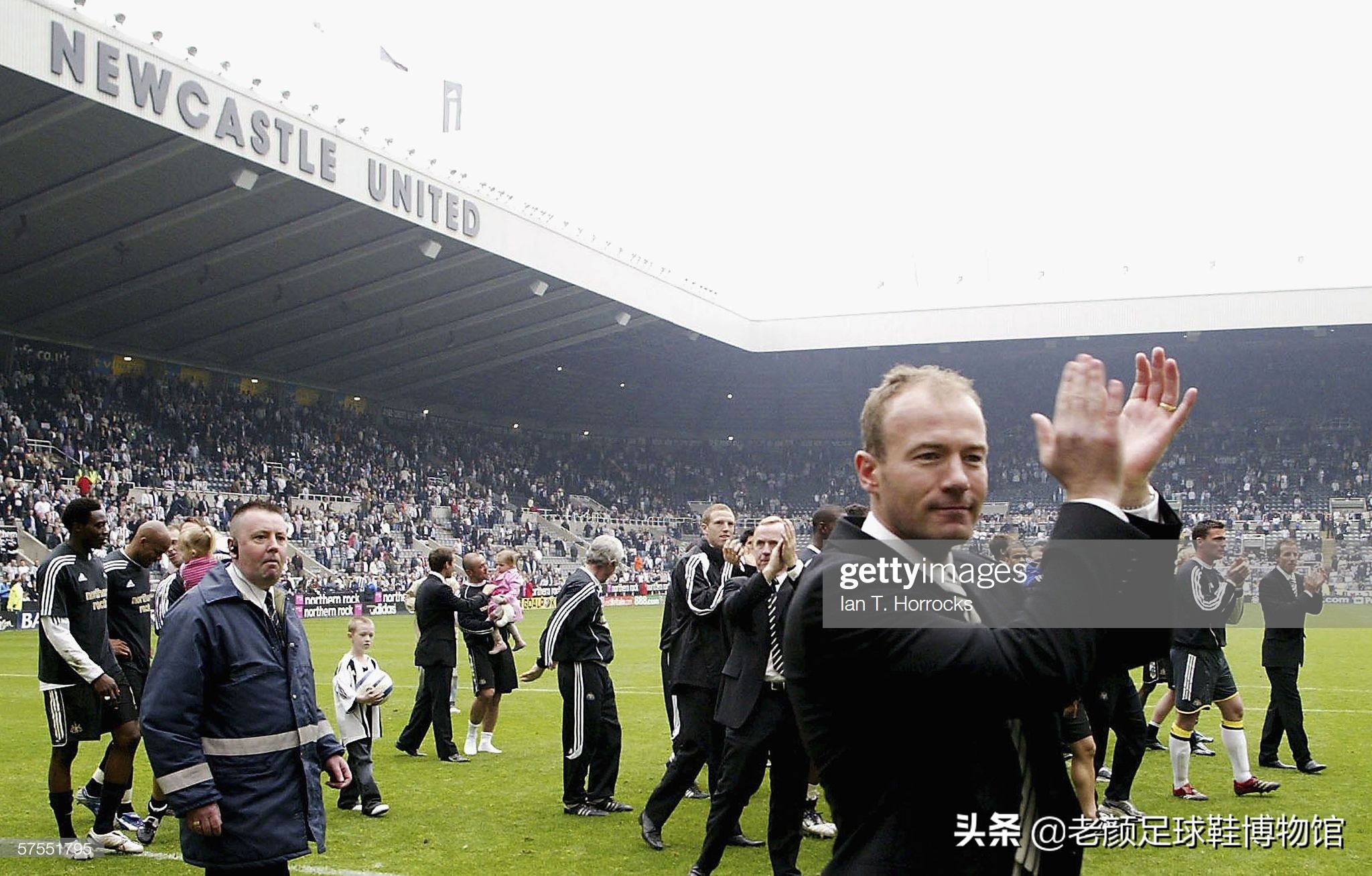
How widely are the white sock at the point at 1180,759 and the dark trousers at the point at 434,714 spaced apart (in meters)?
6.12

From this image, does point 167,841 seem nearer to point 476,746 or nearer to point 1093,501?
point 476,746

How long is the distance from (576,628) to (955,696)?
23.5ft

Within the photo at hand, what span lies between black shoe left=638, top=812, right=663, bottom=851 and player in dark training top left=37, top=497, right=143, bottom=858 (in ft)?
10.2

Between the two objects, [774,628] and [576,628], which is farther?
[576,628]

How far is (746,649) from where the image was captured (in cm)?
670

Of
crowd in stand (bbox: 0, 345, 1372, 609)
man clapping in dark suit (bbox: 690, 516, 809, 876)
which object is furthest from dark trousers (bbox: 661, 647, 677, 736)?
crowd in stand (bbox: 0, 345, 1372, 609)

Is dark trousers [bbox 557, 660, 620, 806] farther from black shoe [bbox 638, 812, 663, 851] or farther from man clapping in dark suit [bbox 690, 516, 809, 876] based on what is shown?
man clapping in dark suit [bbox 690, 516, 809, 876]

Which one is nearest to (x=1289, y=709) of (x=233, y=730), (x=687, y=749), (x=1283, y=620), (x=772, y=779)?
(x=1283, y=620)

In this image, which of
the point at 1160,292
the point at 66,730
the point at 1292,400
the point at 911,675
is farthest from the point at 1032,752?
the point at 1292,400

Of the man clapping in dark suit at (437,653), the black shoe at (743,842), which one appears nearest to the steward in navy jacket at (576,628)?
the black shoe at (743,842)

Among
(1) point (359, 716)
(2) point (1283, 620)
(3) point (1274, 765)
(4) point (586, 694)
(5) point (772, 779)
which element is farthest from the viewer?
(3) point (1274, 765)

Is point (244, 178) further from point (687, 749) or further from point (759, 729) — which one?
point (759, 729)

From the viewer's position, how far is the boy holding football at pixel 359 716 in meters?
8.54

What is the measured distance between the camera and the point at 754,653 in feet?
21.8
